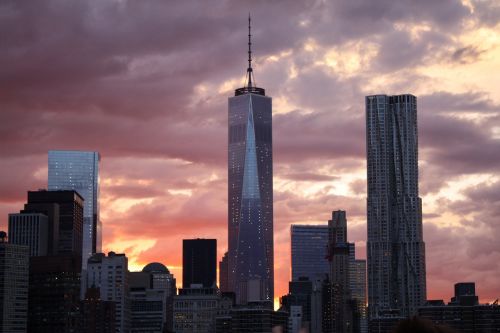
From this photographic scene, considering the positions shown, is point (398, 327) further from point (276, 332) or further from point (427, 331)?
point (276, 332)

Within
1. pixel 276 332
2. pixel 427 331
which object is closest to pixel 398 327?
pixel 427 331

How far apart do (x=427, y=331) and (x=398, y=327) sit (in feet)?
0.50

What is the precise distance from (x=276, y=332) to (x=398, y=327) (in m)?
1.33

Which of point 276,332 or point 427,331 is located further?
point 276,332

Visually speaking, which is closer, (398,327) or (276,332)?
(398,327)

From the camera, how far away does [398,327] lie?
6129mm

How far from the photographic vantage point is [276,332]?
7305mm

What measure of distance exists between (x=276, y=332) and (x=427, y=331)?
1.45 metres

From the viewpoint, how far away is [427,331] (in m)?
6.07
